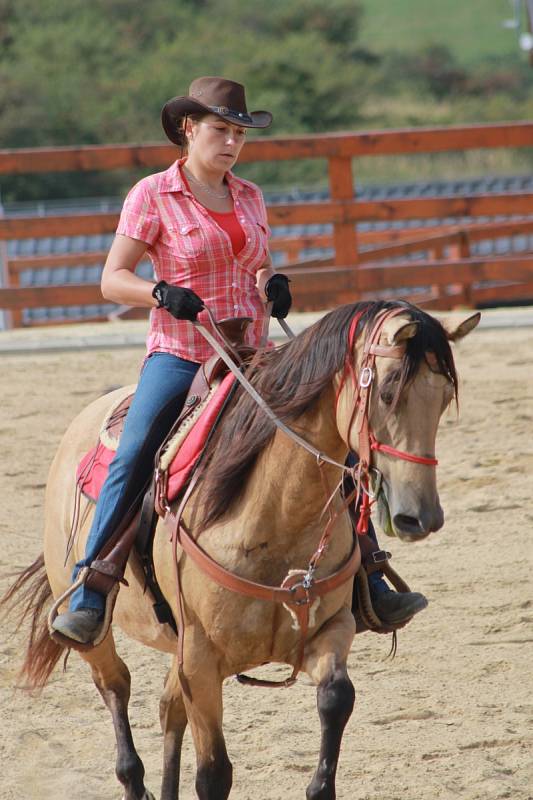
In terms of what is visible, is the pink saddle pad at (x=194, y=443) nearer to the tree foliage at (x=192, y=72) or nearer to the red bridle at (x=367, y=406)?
the red bridle at (x=367, y=406)

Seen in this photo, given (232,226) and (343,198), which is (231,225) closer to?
(232,226)

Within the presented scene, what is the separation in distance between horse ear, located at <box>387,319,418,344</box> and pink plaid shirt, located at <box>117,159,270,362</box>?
91 cm

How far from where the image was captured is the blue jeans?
3.61m

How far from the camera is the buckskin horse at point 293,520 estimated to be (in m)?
2.95

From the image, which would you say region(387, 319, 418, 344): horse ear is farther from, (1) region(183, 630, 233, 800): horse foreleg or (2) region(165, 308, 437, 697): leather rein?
(1) region(183, 630, 233, 800): horse foreleg

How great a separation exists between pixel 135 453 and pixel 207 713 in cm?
75

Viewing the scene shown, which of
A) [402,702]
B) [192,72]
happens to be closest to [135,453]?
[402,702]

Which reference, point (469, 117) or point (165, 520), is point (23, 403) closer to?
point (165, 520)

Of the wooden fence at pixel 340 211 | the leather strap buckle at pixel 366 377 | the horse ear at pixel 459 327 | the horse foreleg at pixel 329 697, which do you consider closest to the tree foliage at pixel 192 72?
the wooden fence at pixel 340 211

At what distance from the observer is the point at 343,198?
11062 mm

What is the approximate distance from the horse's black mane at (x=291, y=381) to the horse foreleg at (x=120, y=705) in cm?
95

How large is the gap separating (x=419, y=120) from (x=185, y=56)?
902cm

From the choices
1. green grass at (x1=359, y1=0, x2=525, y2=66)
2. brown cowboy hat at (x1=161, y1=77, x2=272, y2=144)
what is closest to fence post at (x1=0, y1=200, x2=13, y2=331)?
brown cowboy hat at (x1=161, y1=77, x2=272, y2=144)

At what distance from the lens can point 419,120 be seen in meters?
47.1
